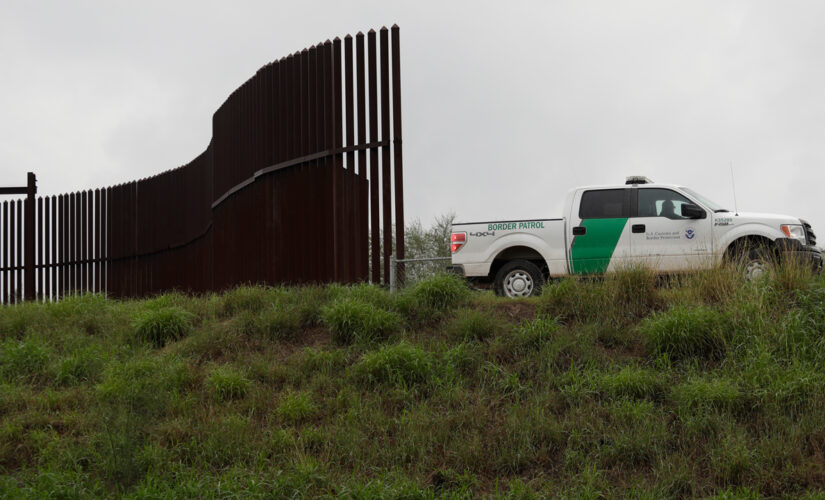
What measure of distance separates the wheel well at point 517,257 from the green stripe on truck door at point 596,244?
1.92 feet

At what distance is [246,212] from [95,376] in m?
5.81

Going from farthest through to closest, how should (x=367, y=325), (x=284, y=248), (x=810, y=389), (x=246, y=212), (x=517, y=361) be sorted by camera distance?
1. (x=246, y=212)
2. (x=284, y=248)
3. (x=367, y=325)
4. (x=517, y=361)
5. (x=810, y=389)

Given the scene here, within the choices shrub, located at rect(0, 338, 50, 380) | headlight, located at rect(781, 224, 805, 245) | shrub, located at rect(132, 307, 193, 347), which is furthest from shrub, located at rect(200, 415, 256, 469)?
headlight, located at rect(781, 224, 805, 245)

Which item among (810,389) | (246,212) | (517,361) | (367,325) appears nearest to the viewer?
(810,389)

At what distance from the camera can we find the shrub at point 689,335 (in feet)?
32.4

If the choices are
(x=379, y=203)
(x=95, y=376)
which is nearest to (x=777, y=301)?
(x=379, y=203)

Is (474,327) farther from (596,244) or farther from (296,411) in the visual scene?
(596,244)

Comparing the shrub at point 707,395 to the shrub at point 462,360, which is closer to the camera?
the shrub at point 707,395

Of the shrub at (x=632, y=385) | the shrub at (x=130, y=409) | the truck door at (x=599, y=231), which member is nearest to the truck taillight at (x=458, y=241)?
the truck door at (x=599, y=231)

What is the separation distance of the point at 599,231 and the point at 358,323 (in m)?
4.70

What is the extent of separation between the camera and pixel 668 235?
42.9 ft

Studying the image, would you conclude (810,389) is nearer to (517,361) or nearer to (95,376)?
(517,361)

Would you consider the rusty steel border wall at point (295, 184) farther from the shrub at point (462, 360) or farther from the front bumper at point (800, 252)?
the front bumper at point (800, 252)

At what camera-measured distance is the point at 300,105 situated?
562 inches
